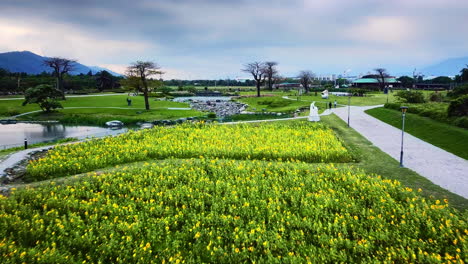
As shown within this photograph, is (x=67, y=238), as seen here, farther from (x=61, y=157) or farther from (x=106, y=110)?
(x=106, y=110)

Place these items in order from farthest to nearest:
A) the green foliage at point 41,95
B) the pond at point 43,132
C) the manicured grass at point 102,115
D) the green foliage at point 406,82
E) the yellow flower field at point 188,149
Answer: the green foliage at point 406,82, the green foliage at point 41,95, the manicured grass at point 102,115, the pond at point 43,132, the yellow flower field at point 188,149

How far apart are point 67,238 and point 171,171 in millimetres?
4994

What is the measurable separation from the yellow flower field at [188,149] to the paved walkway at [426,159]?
326 cm

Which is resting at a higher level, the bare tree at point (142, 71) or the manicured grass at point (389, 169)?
the bare tree at point (142, 71)

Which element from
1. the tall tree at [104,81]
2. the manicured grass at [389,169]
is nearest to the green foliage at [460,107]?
the manicured grass at [389,169]

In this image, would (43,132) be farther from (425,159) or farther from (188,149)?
(425,159)

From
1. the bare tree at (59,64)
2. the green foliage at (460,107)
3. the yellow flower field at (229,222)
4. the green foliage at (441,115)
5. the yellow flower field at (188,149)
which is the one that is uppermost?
the bare tree at (59,64)

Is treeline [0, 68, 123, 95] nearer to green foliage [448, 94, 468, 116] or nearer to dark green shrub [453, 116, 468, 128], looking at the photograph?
green foliage [448, 94, 468, 116]

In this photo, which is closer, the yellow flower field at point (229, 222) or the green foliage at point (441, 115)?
the yellow flower field at point (229, 222)

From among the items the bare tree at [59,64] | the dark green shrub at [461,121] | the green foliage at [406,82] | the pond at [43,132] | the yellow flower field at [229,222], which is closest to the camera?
the yellow flower field at [229,222]

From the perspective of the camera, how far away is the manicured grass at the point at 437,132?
16.4 m

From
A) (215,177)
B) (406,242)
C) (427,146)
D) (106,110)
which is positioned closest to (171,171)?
(215,177)

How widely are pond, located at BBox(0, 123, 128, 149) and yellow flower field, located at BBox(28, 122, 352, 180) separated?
762 cm

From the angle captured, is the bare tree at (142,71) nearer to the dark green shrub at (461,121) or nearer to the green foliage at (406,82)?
the dark green shrub at (461,121)
